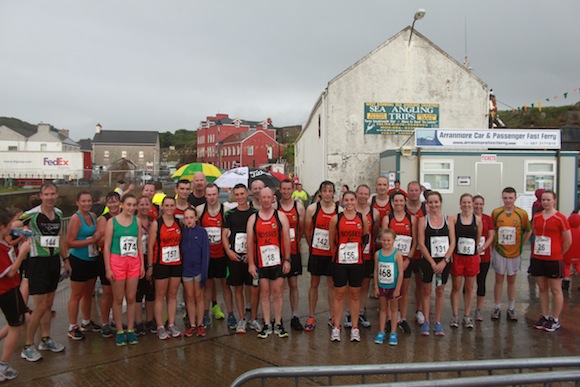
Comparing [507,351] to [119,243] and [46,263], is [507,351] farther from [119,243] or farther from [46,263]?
[46,263]

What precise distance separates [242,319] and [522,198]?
11.5m

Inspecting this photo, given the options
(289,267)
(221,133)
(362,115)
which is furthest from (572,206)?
(221,133)

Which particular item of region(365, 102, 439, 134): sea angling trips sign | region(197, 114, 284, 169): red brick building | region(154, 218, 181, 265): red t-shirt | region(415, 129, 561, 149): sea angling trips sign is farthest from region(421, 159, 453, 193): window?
region(197, 114, 284, 169): red brick building

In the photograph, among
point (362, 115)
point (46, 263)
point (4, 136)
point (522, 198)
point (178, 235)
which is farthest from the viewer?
point (4, 136)

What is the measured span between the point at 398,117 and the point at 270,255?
14.6m

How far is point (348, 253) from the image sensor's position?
16.9 feet

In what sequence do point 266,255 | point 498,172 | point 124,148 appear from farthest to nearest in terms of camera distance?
1. point 124,148
2. point 498,172
3. point 266,255

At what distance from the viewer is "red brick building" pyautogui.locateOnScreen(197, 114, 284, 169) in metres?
71.9

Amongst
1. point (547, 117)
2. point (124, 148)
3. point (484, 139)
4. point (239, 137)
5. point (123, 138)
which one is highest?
point (123, 138)

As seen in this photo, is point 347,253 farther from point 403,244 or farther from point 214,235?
point 214,235

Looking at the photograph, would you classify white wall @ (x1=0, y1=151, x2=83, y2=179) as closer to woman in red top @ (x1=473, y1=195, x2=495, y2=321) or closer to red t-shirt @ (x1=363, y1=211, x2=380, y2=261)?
red t-shirt @ (x1=363, y1=211, x2=380, y2=261)

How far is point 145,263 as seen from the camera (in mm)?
5453

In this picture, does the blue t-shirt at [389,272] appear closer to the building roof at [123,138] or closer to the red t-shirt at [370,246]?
the red t-shirt at [370,246]

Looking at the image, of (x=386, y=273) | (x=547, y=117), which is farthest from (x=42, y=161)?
(x=547, y=117)
